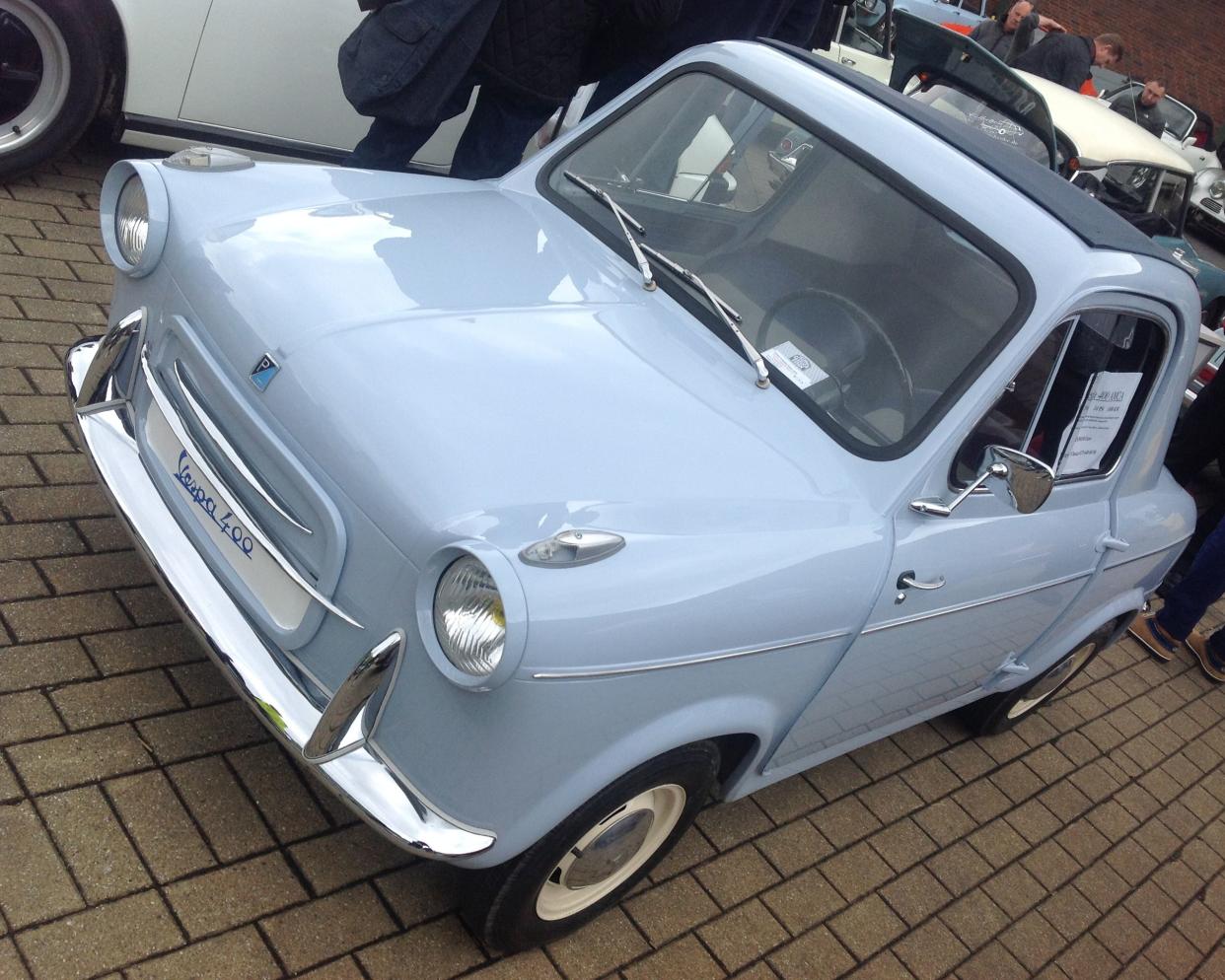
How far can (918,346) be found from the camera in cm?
311

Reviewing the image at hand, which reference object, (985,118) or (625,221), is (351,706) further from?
(985,118)

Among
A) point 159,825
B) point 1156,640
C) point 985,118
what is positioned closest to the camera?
point 159,825

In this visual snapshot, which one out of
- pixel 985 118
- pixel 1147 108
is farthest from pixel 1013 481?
pixel 1147 108

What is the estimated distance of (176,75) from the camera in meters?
5.18

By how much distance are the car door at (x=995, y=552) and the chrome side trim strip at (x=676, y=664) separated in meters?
0.19

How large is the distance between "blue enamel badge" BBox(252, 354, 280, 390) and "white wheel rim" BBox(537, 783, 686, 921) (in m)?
1.13

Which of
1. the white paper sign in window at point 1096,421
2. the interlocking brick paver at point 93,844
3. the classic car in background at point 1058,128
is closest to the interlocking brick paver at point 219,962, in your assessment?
the interlocking brick paver at point 93,844

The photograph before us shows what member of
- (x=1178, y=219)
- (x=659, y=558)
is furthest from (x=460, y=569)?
(x=1178, y=219)

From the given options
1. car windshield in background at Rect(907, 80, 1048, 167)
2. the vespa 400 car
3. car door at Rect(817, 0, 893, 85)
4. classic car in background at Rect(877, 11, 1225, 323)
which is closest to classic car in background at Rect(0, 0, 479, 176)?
the vespa 400 car

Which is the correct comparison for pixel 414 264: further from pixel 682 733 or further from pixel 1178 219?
pixel 1178 219

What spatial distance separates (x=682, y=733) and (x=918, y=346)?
→ 1154mm

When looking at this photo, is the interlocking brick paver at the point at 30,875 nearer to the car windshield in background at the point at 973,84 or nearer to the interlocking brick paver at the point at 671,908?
the interlocking brick paver at the point at 671,908

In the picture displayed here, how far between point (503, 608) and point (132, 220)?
1.61 meters

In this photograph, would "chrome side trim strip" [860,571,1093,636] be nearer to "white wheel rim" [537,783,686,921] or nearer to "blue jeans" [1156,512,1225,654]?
"white wheel rim" [537,783,686,921]
